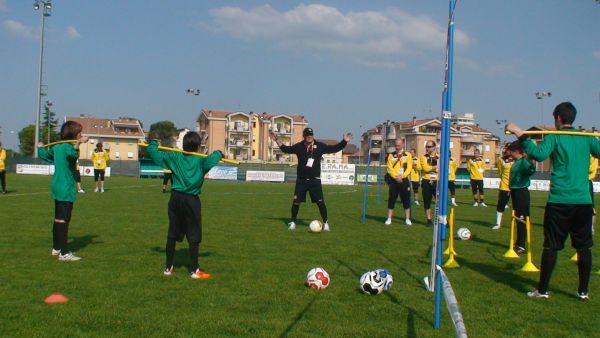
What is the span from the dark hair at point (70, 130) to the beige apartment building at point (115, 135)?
8425 cm

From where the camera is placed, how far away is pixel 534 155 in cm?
628

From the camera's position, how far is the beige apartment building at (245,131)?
101 metres

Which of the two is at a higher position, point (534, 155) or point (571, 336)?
point (534, 155)

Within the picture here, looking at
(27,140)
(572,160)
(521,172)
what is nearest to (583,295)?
(572,160)

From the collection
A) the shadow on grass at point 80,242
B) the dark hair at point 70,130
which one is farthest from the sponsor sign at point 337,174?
the dark hair at point 70,130

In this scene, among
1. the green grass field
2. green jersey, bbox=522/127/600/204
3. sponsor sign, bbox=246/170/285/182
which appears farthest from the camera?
sponsor sign, bbox=246/170/285/182

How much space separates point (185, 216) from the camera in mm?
7574

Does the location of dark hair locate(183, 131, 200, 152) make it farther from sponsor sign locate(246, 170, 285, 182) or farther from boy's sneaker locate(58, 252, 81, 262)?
sponsor sign locate(246, 170, 285, 182)

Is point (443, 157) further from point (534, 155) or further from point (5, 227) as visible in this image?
point (5, 227)

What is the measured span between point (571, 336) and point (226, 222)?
32.7ft

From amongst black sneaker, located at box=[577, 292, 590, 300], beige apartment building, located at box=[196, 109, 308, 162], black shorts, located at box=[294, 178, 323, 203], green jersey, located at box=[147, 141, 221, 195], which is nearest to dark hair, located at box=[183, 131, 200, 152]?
green jersey, located at box=[147, 141, 221, 195]

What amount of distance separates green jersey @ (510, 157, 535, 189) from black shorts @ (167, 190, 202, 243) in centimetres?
560

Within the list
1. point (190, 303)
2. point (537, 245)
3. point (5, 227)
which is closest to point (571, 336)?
point (190, 303)

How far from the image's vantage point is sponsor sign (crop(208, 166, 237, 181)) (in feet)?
165
